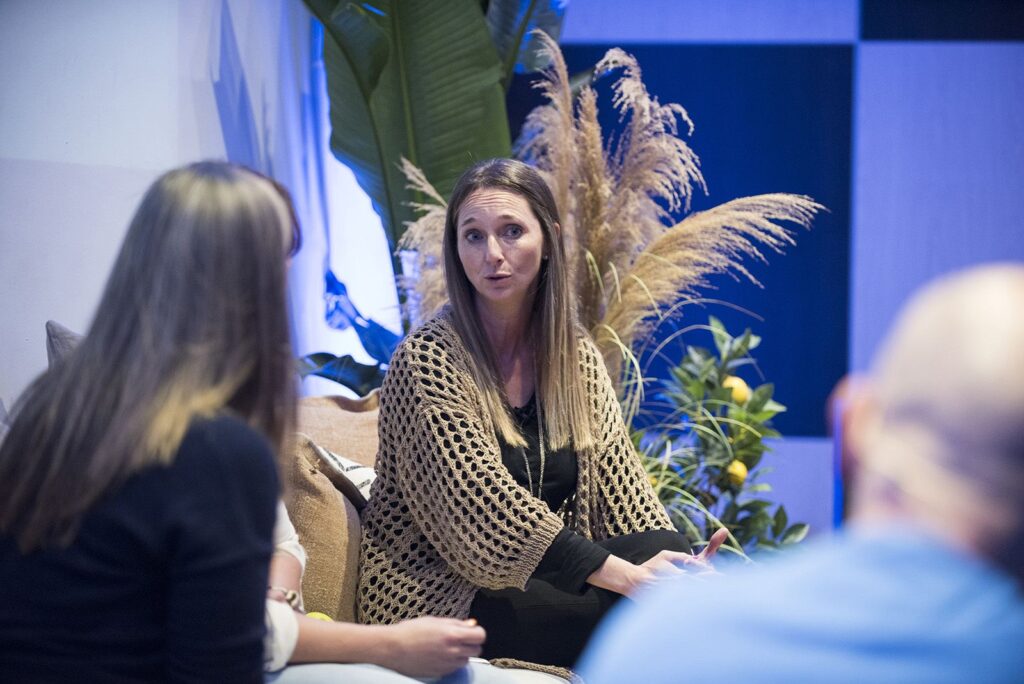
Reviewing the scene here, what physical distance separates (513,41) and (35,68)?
1665 millimetres

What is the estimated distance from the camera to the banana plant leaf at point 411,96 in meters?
3.15

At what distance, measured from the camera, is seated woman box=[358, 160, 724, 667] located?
1.96m

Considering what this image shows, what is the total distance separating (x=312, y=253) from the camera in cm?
355

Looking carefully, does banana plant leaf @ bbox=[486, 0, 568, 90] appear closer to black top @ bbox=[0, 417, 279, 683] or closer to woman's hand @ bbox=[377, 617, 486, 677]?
woman's hand @ bbox=[377, 617, 486, 677]

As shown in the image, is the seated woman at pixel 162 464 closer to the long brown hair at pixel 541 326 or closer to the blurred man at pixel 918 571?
the blurred man at pixel 918 571

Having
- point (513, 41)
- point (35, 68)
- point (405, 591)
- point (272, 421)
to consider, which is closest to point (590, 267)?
point (513, 41)

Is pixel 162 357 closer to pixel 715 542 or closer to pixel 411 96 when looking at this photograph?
pixel 715 542

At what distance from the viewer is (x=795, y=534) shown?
10.5 feet

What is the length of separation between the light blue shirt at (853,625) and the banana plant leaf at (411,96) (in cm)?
268

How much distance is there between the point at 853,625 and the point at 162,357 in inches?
26.1

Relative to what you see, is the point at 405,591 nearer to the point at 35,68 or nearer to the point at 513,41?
the point at 35,68

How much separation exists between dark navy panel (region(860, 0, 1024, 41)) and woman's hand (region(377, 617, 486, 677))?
10.9 ft

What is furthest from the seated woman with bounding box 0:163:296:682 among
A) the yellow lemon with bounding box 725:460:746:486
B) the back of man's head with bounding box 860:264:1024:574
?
the yellow lemon with bounding box 725:460:746:486

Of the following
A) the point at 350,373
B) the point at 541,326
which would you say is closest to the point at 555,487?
the point at 541,326
